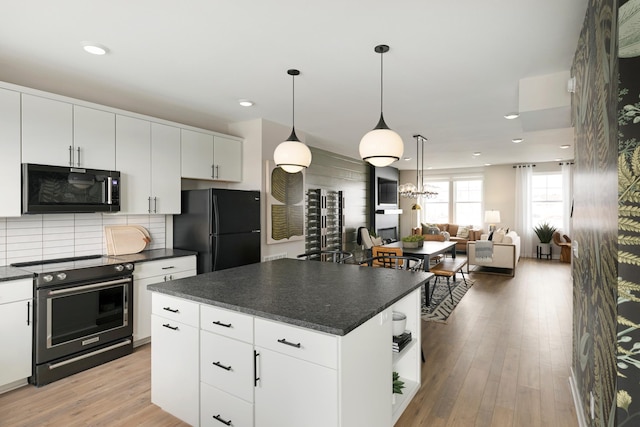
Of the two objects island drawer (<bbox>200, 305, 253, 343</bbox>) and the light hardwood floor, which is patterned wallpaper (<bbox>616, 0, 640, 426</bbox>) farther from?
island drawer (<bbox>200, 305, 253, 343</bbox>)

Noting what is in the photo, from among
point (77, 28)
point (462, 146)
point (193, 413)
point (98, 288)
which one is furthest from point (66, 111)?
point (462, 146)

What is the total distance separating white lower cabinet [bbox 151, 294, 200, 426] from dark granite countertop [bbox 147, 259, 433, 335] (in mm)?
117

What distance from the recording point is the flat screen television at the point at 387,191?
8852 millimetres

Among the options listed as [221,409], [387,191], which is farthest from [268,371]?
[387,191]

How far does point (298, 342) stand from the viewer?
63.2 inches

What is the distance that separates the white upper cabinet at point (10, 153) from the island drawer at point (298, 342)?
2.39 m

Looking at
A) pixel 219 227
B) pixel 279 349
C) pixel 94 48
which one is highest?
pixel 94 48

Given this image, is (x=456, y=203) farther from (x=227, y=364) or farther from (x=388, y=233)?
(x=227, y=364)

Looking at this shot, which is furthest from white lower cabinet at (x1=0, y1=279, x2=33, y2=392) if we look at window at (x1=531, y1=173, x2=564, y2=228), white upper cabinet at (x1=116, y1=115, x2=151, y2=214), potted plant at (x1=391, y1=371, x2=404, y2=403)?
window at (x1=531, y1=173, x2=564, y2=228)

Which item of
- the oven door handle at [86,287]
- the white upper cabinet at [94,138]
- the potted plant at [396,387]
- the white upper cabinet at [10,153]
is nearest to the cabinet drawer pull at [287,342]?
the potted plant at [396,387]

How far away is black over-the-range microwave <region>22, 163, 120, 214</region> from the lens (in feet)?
9.18

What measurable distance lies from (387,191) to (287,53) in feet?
22.9

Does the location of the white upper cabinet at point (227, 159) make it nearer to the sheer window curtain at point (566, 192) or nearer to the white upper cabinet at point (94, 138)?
Result: the white upper cabinet at point (94, 138)

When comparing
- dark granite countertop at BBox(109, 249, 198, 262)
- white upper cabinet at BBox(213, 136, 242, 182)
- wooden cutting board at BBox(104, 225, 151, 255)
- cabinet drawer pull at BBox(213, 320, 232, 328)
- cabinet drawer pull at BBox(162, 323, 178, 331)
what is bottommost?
cabinet drawer pull at BBox(162, 323, 178, 331)
